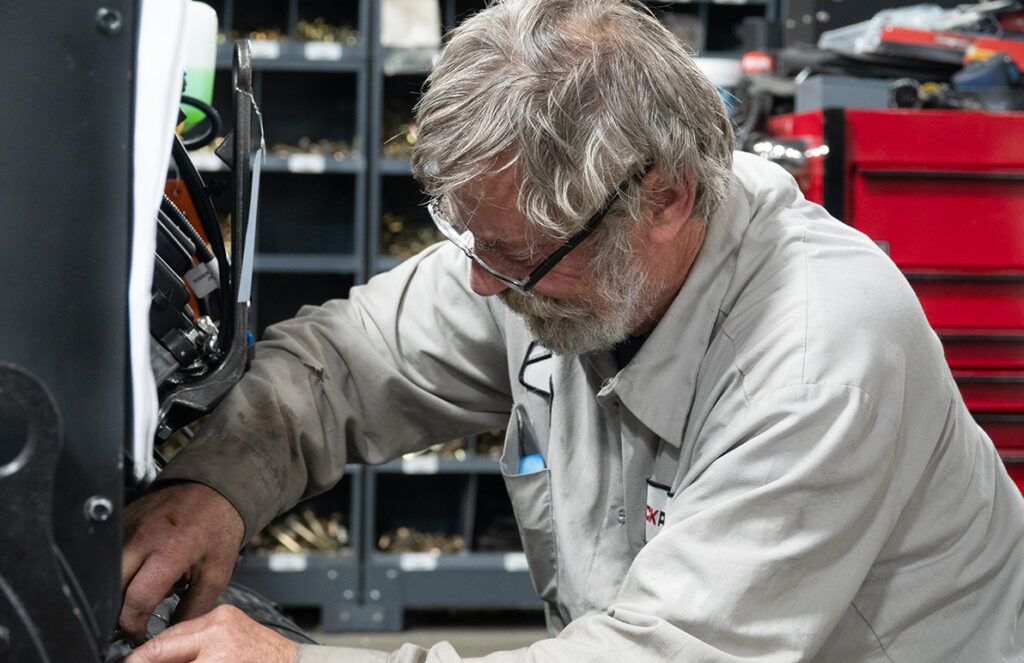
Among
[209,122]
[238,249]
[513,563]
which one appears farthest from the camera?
[513,563]

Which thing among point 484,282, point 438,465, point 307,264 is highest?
point 484,282

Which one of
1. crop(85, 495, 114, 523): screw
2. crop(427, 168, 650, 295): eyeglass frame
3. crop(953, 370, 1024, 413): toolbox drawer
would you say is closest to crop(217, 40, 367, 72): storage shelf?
crop(953, 370, 1024, 413): toolbox drawer

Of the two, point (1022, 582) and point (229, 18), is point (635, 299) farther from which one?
point (229, 18)

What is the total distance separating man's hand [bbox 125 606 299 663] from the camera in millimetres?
Answer: 799

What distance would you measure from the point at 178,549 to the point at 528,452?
51 centimetres

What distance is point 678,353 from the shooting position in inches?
42.5

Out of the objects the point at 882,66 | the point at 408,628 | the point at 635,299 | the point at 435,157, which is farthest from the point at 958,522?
the point at 408,628

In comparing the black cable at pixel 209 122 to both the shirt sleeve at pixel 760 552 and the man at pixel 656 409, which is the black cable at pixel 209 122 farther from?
the shirt sleeve at pixel 760 552

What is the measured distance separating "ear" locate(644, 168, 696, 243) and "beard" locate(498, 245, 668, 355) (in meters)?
0.04

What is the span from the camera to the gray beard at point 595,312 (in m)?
1.11

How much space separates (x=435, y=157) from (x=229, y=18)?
8.58 ft

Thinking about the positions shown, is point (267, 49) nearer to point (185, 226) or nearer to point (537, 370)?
point (537, 370)

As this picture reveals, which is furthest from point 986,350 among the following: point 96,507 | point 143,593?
point 96,507

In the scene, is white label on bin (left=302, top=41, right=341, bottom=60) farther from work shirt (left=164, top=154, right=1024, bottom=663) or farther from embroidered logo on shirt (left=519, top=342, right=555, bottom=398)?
embroidered logo on shirt (left=519, top=342, right=555, bottom=398)
